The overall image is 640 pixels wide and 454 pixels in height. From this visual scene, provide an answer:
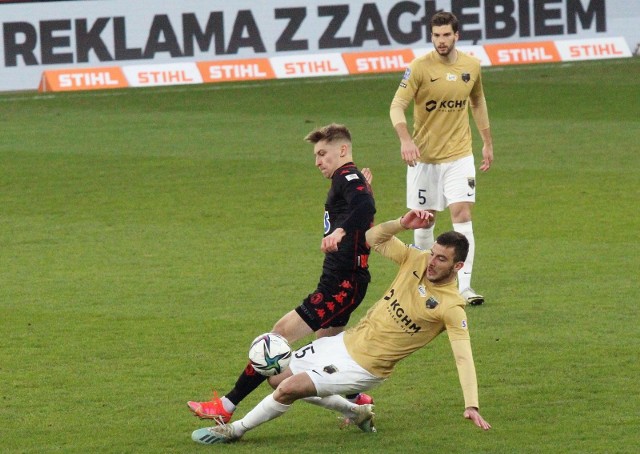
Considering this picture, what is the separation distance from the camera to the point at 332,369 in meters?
6.86

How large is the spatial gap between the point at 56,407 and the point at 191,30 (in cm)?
1933

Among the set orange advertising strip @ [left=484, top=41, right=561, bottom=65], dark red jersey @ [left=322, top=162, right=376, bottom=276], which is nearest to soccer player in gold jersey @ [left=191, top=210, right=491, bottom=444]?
dark red jersey @ [left=322, top=162, right=376, bottom=276]

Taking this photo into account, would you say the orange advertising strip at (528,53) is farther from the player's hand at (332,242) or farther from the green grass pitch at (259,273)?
the player's hand at (332,242)

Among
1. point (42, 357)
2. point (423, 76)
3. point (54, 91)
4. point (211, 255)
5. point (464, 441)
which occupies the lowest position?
point (464, 441)

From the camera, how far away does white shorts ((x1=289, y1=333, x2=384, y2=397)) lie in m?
6.83

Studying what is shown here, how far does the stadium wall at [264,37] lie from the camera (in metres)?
25.5

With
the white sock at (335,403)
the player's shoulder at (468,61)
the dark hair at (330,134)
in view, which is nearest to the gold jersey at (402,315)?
the white sock at (335,403)

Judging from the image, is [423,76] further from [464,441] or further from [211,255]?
[464,441]

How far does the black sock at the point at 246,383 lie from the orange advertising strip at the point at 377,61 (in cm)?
2082

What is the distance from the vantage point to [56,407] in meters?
7.72

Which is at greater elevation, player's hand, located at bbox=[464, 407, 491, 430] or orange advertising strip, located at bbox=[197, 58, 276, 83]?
orange advertising strip, located at bbox=[197, 58, 276, 83]

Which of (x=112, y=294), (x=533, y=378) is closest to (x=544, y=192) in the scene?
(x=112, y=294)

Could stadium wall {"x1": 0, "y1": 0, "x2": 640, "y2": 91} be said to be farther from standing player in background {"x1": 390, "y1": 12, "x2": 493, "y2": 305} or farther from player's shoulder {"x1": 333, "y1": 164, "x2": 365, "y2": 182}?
player's shoulder {"x1": 333, "y1": 164, "x2": 365, "y2": 182}

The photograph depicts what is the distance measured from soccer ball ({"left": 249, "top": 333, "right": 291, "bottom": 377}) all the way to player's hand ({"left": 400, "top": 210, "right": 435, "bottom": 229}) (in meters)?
0.90
